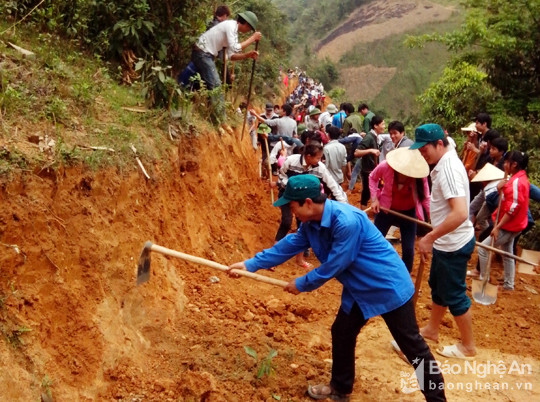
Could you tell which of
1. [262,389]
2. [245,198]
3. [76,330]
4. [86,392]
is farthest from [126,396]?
[245,198]

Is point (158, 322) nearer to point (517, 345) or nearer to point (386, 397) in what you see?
point (386, 397)

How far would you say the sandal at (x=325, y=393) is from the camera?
416 centimetres

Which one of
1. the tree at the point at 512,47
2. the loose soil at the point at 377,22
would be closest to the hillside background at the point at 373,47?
the loose soil at the point at 377,22

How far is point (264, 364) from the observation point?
4.26 m

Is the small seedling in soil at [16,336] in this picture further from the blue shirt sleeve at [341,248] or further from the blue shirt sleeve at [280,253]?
the blue shirt sleeve at [341,248]

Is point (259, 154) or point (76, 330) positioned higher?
point (76, 330)

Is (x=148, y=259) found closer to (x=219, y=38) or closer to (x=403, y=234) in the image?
(x=403, y=234)

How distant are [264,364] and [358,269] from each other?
1292 mm

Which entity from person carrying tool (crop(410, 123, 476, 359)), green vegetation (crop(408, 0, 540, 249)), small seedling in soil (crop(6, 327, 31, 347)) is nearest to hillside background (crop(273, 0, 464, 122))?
green vegetation (crop(408, 0, 540, 249))

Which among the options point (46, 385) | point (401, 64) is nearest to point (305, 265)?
point (46, 385)

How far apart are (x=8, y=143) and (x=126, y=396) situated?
2186mm

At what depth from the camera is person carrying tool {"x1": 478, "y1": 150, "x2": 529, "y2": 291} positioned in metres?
5.93

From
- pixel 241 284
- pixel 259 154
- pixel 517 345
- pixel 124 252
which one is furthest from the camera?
pixel 259 154

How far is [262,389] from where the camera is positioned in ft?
13.6
